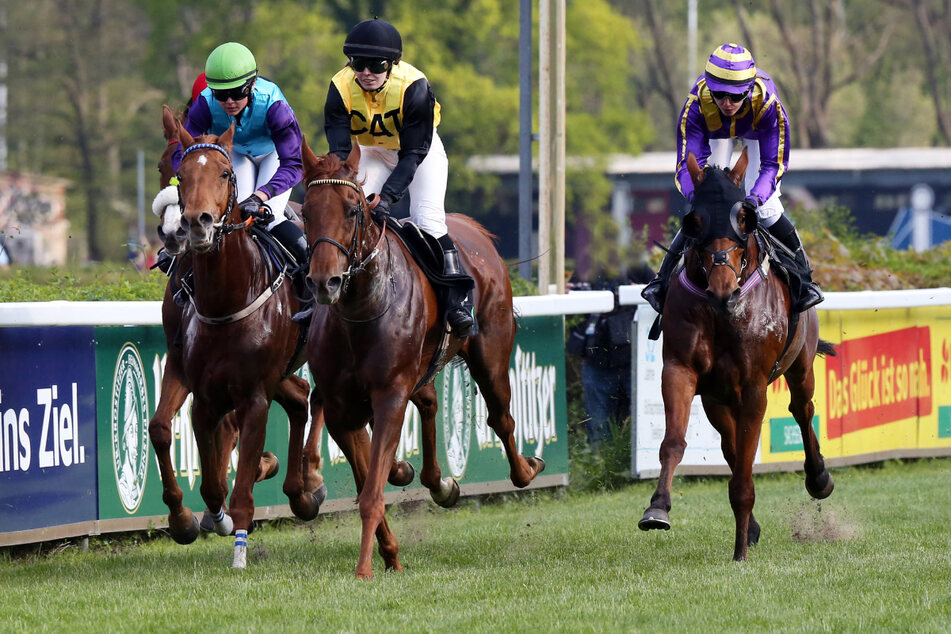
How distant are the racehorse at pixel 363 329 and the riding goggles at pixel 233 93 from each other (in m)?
0.96

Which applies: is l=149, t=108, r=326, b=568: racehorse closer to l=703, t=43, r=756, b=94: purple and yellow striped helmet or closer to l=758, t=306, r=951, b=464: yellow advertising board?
l=703, t=43, r=756, b=94: purple and yellow striped helmet

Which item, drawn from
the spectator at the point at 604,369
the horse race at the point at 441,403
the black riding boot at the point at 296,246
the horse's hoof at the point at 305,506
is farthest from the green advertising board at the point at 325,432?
the black riding boot at the point at 296,246

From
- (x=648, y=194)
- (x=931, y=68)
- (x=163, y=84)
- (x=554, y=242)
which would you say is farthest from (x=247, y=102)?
(x=931, y=68)

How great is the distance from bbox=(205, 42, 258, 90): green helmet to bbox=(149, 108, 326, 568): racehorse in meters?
0.32

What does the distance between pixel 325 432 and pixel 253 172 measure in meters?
2.07

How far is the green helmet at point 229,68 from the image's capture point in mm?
7216

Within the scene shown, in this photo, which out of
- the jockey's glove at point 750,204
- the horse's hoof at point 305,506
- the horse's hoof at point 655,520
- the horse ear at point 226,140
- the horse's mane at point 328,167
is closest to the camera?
the horse's mane at point 328,167

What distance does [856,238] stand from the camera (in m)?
15.7

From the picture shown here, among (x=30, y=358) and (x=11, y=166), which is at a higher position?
(x=11, y=166)

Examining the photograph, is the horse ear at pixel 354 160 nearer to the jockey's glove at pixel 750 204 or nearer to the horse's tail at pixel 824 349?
the jockey's glove at pixel 750 204

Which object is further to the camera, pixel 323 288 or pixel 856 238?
pixel 856 238

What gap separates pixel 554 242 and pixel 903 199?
101 ft

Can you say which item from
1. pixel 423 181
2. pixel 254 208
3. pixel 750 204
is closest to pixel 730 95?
pixel 750 204

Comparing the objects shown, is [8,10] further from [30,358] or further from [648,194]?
[30,358]
